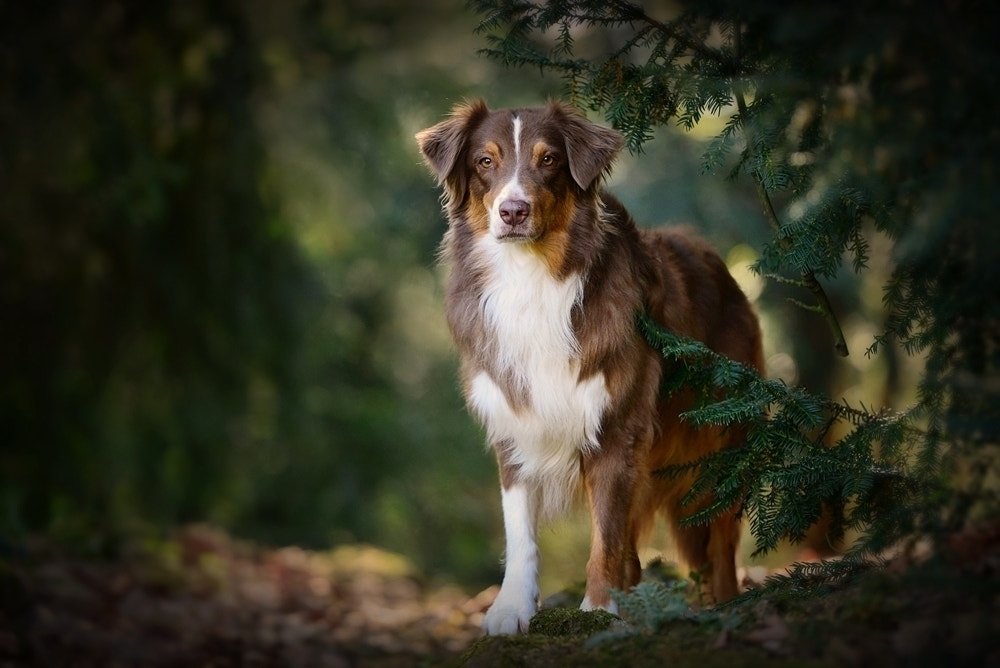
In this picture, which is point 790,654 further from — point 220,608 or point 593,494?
point 220,608

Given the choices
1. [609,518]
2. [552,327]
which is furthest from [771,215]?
[609,518]

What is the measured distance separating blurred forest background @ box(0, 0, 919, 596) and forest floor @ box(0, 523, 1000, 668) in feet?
1.47

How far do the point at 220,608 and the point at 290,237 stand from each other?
9.33 ft

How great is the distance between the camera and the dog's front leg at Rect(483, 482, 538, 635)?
169 inches

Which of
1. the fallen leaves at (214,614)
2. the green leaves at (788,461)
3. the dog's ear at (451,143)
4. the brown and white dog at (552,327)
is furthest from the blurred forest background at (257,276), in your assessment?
the green leaves at (788,461)

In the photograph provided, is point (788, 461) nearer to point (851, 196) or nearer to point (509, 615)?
point (851, 196)

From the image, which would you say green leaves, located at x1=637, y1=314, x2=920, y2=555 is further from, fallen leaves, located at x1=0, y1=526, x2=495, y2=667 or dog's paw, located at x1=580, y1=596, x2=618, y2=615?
fallen leaves, located at x1=0, y1=526, x2=495, y2=667

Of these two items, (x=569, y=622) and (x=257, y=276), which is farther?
(x=257, y=276)

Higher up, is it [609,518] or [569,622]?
[609,518]

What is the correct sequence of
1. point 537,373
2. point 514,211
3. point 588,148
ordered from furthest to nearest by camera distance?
point 588,148, point 537,373, point 514,211

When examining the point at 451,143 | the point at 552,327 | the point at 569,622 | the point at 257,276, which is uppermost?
the point at 257,276

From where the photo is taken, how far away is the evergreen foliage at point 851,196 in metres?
2.79

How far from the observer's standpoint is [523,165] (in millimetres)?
4551

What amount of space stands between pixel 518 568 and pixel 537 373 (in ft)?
2.92
